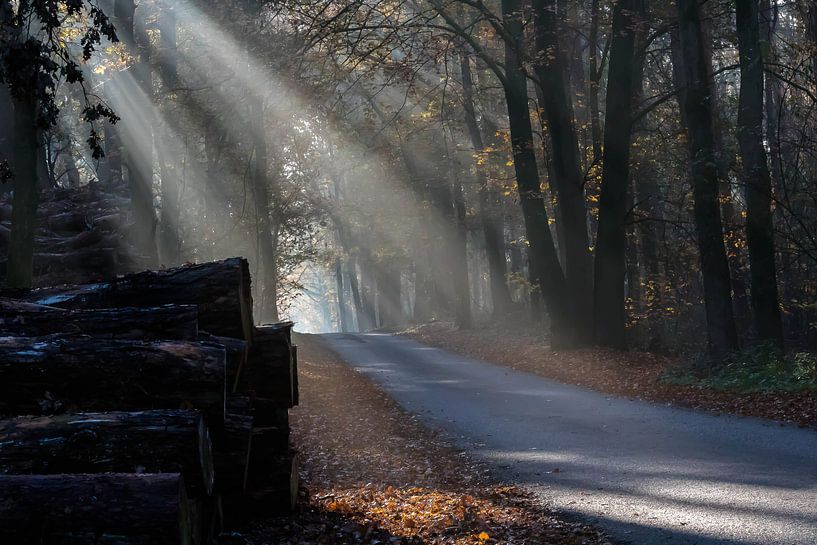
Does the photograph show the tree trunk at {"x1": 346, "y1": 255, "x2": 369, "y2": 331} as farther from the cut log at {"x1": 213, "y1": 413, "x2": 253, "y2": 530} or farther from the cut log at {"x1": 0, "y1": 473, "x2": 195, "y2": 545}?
the cut log at {"x1": 0, "y1": 473, "x2": 195, "y2": 545}

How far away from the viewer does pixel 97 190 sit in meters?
22.0

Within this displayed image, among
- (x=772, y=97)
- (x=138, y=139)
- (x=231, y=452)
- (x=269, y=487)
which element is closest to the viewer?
(x=231, y=452)

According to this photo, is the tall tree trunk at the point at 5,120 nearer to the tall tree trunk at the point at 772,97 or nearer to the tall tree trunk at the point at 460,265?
the tall tree trunk at the point at 772,97

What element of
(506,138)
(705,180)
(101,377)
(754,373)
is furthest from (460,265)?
(101,377)

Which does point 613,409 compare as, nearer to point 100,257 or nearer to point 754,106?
point 754,106

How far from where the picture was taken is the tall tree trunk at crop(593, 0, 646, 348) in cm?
1989

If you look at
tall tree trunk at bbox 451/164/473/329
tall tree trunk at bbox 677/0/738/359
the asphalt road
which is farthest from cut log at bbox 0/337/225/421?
tall tree trunk at bbox 451/164/473/329

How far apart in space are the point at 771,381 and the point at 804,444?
16.4 feet

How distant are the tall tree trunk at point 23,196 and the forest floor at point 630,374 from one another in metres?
10.3

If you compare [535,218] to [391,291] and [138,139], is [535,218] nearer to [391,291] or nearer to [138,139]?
[138,139]

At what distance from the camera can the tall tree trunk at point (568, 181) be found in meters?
20.6

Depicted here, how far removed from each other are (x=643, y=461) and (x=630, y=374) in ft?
30.0

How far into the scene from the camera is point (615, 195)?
20.3 metres

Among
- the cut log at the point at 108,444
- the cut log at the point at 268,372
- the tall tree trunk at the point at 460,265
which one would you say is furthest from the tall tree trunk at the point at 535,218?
the cut log at the point at 108,444
